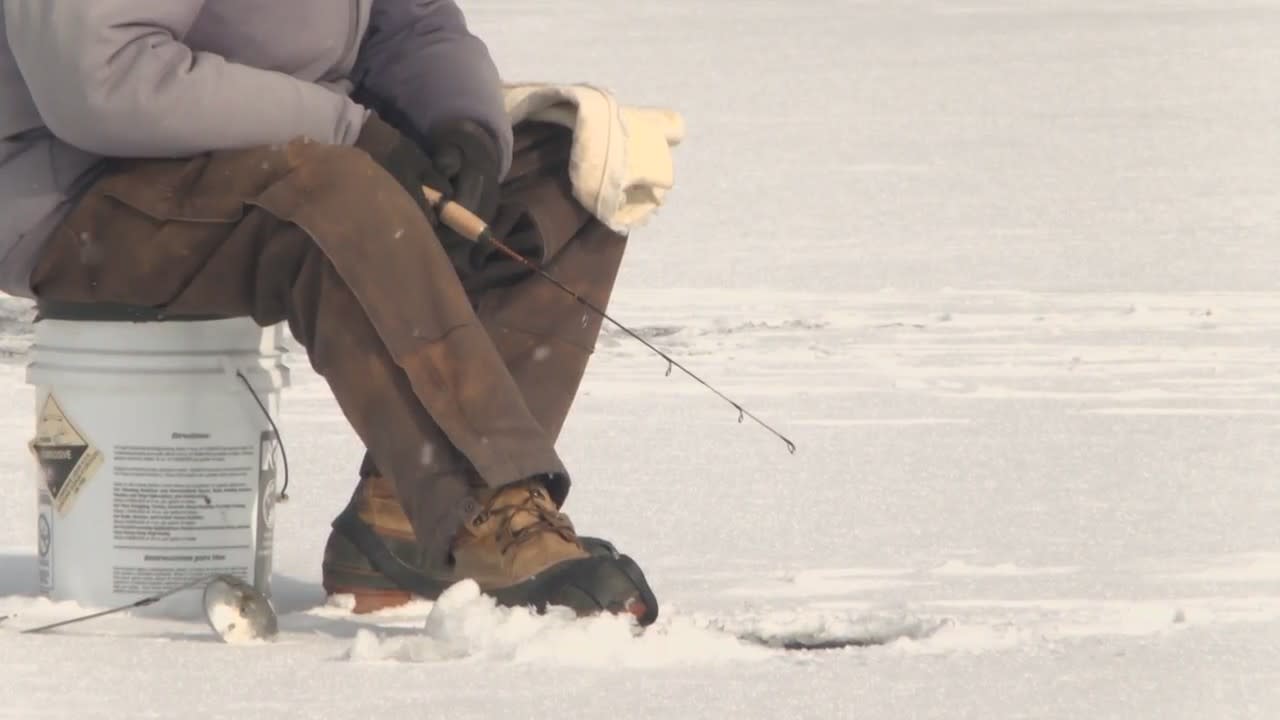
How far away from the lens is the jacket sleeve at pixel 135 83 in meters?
2.92

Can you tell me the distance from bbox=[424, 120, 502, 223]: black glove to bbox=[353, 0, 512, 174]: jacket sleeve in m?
0.05

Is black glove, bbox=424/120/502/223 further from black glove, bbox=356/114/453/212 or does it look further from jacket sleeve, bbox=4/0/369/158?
jacket sleeve, bbox=4/0/369/158

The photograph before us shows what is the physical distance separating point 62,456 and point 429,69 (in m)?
0.70

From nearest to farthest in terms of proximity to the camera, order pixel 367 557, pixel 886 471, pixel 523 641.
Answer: pixel 523 641 < pixel 367 557 < pixel 886 471

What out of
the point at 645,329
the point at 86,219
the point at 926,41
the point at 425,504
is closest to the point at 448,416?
the point at 425,504

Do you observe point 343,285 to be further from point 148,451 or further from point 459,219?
point 148,451

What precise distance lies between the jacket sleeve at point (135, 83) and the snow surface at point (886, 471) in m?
0.59

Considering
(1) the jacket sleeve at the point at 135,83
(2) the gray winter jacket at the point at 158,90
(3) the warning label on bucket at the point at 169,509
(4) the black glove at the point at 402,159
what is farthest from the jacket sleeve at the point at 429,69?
(3) the warning label on bucket at the point at 169,509

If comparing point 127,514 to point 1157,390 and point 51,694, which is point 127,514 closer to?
point 51,694

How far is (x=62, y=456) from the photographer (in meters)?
3.19

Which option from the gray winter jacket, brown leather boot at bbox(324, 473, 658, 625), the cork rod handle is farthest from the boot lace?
the gray winter jacket

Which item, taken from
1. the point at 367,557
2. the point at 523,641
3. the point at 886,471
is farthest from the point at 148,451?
the point at 886,471

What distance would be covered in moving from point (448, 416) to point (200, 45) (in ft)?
1.91

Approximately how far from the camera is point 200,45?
10.2 ft
